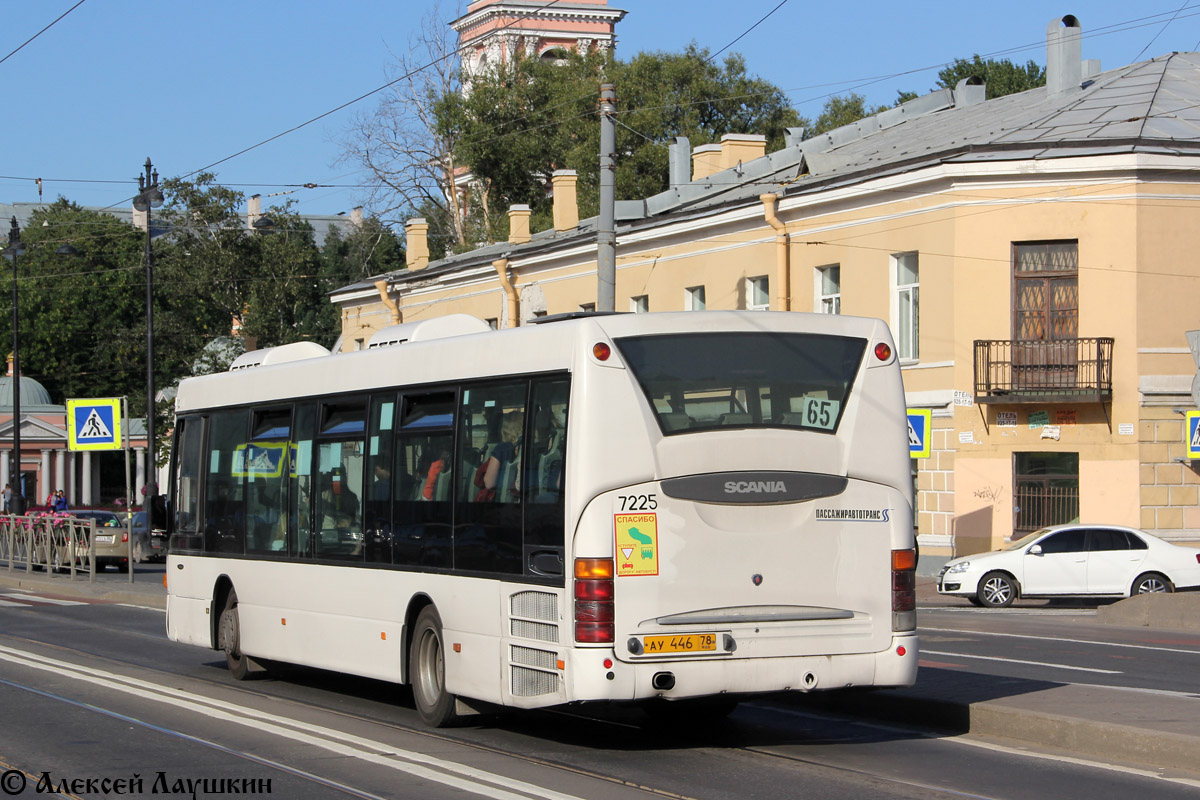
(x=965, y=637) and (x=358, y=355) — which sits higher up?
(x=358, y=355)

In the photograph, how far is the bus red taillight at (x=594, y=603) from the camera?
29.6 feet

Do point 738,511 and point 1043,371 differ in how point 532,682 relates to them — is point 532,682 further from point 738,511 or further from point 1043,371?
point 1043,371

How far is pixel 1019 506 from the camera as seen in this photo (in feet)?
96.8

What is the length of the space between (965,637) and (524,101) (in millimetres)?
50378

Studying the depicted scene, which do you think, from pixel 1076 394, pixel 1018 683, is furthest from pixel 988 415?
pixel 1018 683

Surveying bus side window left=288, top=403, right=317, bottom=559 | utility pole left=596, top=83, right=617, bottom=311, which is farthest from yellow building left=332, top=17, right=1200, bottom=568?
bus side window left=288, top=403, right=317, bottom=559

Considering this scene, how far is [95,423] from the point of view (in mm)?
27984

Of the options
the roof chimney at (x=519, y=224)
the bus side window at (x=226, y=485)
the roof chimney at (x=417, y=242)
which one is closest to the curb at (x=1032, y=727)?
the bus side window at (x=226, y=485)

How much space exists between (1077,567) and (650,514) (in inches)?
704

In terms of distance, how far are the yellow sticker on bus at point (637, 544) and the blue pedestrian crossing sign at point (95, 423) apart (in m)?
20.7

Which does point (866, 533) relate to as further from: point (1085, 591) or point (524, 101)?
point (524, 101)

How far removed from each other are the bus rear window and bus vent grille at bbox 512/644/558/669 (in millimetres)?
1574

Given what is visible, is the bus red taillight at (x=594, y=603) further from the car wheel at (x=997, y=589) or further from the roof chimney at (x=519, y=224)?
the roof chimney at (x=519, y=224)

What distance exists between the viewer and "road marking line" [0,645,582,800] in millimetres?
8391
